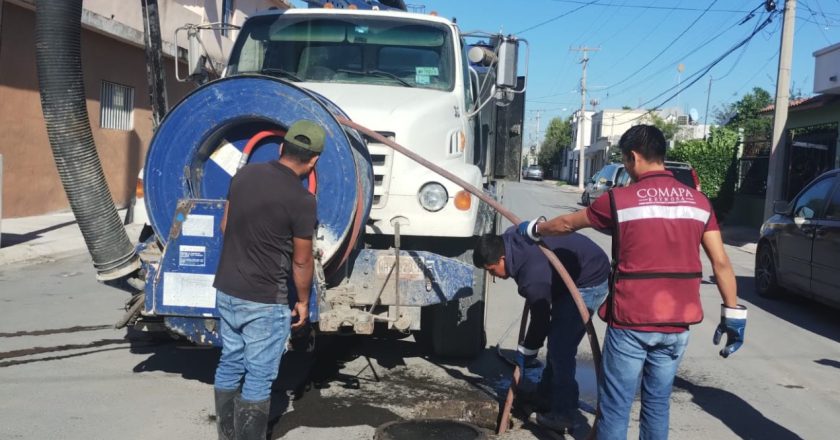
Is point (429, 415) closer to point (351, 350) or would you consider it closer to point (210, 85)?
point (351, 350)

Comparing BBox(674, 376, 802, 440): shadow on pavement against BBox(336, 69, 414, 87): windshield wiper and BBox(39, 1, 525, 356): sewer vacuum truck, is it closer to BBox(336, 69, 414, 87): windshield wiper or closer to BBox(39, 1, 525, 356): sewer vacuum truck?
BBox(39, 1, 525, 356): sewer vacuum truck

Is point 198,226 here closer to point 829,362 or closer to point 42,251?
point 829,362

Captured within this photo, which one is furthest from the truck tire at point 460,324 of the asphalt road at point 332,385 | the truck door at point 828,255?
the truck door at point 828,255

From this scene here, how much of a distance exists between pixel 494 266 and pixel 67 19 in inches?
132

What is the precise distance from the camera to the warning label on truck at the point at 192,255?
461 centimetres

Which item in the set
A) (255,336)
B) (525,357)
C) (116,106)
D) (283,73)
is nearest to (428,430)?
(525,357)

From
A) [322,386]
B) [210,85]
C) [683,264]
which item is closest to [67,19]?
[210,85]

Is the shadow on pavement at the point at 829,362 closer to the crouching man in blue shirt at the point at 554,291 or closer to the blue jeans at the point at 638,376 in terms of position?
the crouching man in blue shirt at the point at 554,291

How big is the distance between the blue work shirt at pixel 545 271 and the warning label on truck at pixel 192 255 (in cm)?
186

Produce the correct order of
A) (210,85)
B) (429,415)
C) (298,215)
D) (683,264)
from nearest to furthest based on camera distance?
(683,264)
(298,215)
(210,85)
(429,415)

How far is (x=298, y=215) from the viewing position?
3.93 metres

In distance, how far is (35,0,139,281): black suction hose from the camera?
5.29 m

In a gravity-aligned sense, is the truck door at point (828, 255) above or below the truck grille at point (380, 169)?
below

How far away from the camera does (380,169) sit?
18.5 ft
